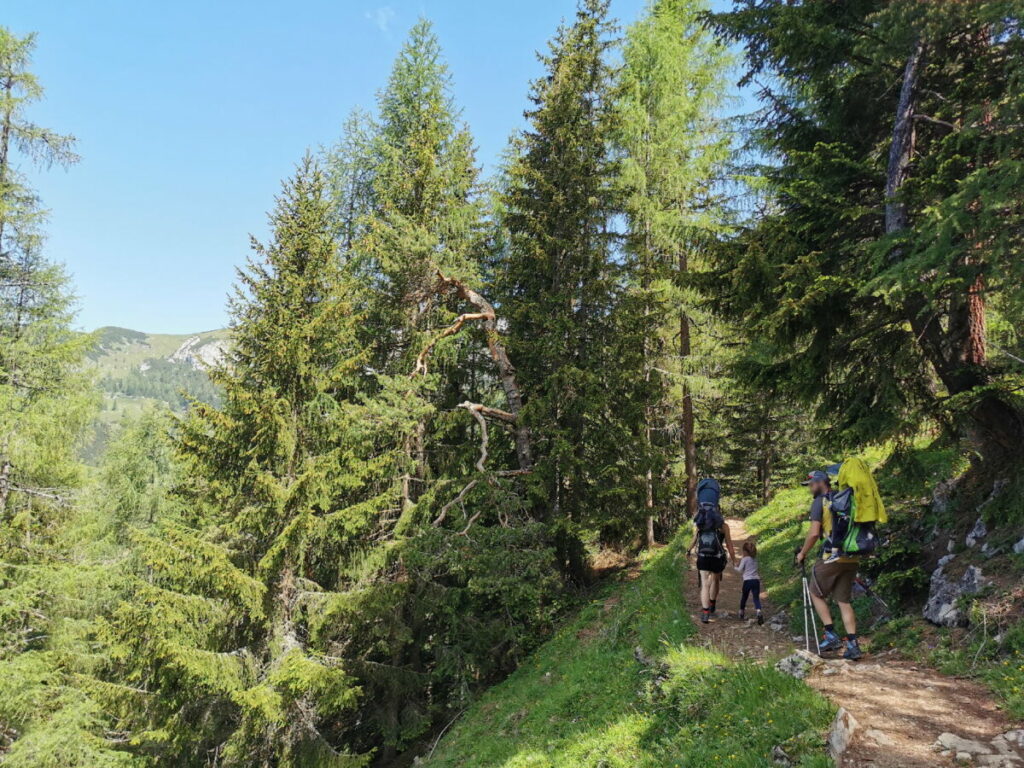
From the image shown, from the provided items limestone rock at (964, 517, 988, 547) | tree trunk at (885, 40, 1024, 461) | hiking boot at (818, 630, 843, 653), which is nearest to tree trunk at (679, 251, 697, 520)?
tree trunk at (885, 40, 1024, 461)

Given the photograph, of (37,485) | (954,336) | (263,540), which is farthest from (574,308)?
(37,485)

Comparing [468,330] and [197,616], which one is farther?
[468,330]

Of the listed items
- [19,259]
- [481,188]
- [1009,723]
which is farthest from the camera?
[481,188]

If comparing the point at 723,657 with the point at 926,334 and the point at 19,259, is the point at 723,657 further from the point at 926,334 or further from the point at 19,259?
the point at 19,259

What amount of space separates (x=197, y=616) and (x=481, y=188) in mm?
14216

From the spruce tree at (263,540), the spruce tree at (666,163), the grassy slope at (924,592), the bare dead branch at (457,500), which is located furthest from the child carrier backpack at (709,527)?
the spruce tree at (263,540)

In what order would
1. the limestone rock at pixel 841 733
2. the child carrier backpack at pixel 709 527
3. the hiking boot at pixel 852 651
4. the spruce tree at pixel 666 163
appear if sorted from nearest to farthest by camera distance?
the limestone rock at pixel 841 733 < the hiking boot at pixel 852 651 < the child carrier backpack at pixel 709 527 < the spruce tree at pixel 666 163

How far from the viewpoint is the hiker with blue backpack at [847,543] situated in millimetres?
6000

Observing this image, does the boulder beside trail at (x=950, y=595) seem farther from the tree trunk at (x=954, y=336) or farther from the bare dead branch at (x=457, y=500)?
the bare dead branch at (x=457, y=500)

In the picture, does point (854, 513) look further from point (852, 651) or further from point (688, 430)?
point (688, 430)

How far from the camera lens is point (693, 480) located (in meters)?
15.6

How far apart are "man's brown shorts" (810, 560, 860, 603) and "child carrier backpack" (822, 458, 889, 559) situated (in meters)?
0.13

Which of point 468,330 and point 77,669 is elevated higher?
point 468,330

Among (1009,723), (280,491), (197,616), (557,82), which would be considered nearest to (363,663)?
(197,616)
